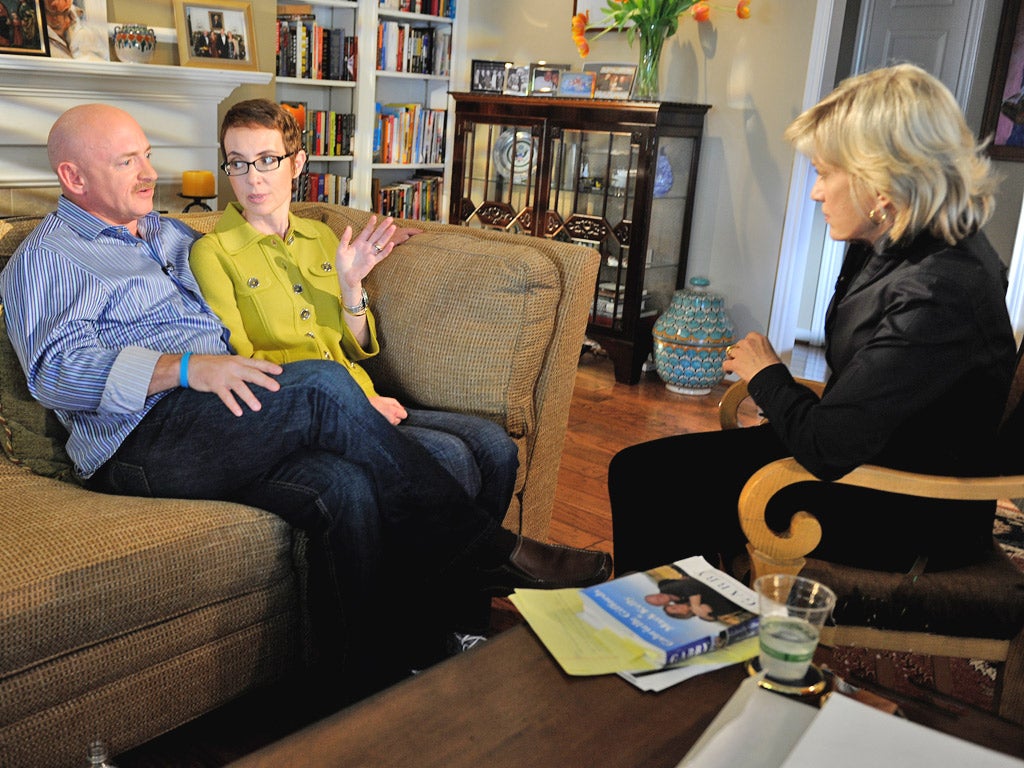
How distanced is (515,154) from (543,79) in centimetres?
34

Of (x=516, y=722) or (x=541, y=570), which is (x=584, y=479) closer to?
(x=541, y=570)

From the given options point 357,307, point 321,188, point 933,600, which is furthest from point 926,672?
point 321,188

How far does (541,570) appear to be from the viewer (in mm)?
1788

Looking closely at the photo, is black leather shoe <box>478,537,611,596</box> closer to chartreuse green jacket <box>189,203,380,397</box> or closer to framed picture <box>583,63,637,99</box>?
chartreuse green jacket <box>189,203,380,397</box>

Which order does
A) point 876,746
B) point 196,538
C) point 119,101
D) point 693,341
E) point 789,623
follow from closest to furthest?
point 876,746 < point 789,623 < point 196,538 < point 119,101 < point 693,341

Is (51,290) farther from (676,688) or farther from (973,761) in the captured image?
(973,761)

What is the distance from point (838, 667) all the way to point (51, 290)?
1382 millimetres

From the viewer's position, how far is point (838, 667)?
1313mm

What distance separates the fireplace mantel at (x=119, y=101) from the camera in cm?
335

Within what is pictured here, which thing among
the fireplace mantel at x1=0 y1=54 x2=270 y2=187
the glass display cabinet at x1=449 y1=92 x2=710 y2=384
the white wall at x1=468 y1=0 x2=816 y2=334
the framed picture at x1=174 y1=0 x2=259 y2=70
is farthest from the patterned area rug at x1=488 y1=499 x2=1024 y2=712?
the framed picture at x1=174 y1=0 x2=259 y2=70

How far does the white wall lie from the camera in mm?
3926

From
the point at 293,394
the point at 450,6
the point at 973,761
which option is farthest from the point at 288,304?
the point at 450,6

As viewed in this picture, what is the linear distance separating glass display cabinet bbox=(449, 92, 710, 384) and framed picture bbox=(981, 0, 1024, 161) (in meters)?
1.28

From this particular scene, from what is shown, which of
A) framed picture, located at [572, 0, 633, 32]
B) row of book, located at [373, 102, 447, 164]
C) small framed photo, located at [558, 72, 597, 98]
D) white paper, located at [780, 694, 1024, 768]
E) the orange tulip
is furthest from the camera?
row of book, located at [373, 102, 447, 164]
